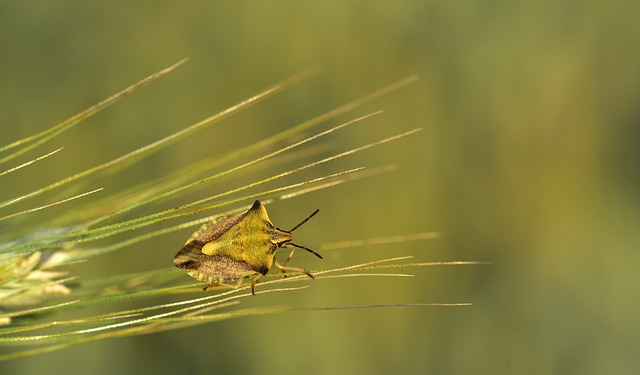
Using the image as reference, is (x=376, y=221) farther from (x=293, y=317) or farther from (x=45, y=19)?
(x=45, y=19)

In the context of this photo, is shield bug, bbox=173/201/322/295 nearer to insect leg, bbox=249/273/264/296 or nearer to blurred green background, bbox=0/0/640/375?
insect leg, bbox=249/273/264/296

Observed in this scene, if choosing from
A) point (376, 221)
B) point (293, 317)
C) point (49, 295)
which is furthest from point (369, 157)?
point (49, 295)

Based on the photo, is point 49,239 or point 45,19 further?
point 45,19

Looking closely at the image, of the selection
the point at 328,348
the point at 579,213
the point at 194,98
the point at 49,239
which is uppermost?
the point at 194,98

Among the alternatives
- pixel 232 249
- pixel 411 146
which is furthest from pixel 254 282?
pixel 411 146

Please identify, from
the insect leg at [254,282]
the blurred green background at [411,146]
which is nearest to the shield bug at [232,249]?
the insect leg at [254,282]

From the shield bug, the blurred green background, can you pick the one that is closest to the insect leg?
the shield bug
